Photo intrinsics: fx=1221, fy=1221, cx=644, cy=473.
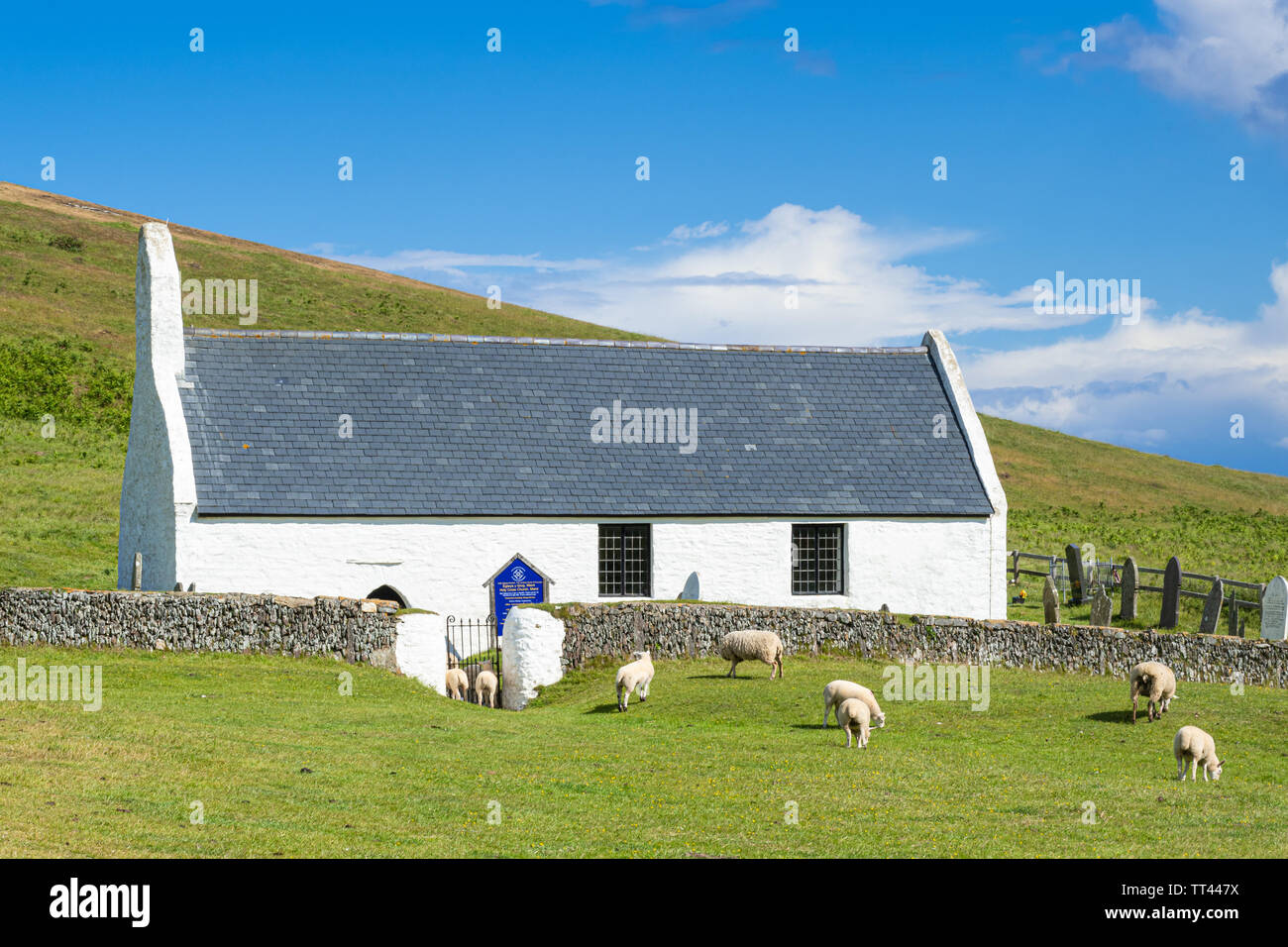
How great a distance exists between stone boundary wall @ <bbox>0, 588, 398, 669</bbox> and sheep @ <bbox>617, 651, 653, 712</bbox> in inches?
230

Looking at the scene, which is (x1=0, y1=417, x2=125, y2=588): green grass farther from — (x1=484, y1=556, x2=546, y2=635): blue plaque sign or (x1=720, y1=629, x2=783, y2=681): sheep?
(x1=720, y1=629, x2=783, y2=681): sheep

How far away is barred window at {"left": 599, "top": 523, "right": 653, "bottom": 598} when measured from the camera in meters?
34.4

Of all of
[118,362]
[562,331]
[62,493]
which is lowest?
[62,493]

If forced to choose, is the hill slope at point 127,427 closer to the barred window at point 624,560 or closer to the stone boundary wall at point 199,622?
the stone boundary wall at point 199,622

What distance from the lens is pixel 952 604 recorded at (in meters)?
35.8

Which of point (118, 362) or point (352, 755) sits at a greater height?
point (118, 362)

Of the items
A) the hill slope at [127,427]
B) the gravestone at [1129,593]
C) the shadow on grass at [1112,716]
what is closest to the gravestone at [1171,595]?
the gravestone at [1129,593]

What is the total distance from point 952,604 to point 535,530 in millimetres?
12420

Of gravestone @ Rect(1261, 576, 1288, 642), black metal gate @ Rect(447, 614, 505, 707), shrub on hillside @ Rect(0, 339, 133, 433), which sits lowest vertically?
black metal gate @ Rect(447, 614, 505, 707)

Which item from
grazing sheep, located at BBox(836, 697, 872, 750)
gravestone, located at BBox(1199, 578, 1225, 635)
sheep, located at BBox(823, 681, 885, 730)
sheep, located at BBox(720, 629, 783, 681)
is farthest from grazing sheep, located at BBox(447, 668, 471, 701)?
gravestone, located at BBox(1199, 578, 1225, 635)

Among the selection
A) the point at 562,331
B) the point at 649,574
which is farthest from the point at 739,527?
the point at 562,331

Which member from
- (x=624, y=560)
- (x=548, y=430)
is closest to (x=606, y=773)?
(x=624, y=560)

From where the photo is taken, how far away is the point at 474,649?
32188 millimetres
